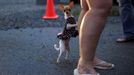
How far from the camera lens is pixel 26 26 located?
26.9ft

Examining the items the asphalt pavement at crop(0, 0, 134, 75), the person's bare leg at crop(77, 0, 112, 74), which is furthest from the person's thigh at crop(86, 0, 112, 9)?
the asphalt pavement at crop(0, 0, 134, 75)

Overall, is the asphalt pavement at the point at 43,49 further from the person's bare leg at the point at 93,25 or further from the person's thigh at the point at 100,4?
the person's thigh at the point at 100,4

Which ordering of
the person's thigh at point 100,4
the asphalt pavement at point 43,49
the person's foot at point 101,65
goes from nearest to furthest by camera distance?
1. the person's thigh at point 100,4
2. the person's foot at point 101,65
3. the asphalt pavement at point 43,49

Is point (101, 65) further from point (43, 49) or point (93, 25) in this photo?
point (43, 49)

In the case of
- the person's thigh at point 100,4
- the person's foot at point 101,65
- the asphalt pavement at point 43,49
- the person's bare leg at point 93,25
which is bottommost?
the asphalt pavement at point 43,49

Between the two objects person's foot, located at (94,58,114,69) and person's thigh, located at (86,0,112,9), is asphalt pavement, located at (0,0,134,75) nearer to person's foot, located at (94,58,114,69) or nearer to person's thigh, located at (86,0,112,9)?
person's foot, located at (94,58,114,69)

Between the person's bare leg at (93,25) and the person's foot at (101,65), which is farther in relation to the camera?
the person's foot at (101,65)

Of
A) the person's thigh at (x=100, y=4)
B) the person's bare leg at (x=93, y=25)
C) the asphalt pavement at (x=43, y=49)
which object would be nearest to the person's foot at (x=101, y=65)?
the asphalt pavement at (x=43, y=49)

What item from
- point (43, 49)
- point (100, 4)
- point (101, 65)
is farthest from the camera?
point (43, 49)

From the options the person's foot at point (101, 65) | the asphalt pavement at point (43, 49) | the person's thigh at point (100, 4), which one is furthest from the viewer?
the asphalt pavement at point (43, 49)

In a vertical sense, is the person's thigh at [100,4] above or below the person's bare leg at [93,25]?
above

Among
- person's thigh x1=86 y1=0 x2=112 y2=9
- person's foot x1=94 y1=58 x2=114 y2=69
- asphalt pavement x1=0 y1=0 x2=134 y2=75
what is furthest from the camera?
asphalt pavement x1=0 y1=0 x2=134 y2=75

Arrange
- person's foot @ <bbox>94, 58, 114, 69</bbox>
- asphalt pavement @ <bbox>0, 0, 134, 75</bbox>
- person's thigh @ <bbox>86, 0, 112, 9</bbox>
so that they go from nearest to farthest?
1. person's thigh @ <bbox>86, 0, 112, 9</bbox>
2. person's foot @ <bbox>94, 58, 114, 69</bbox>
3. asphalt pavement @ <bbox>0, 0, 134, 75</bbox>

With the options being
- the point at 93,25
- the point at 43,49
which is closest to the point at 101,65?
the point at 93,25
